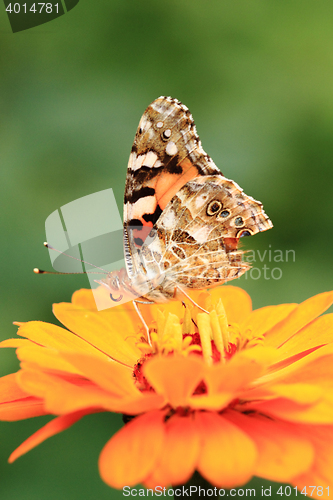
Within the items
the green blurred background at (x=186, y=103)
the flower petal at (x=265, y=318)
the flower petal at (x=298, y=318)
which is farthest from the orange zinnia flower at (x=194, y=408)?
the green blurred background at (x=186, y=103)

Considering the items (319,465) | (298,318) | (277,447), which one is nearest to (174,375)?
(277,447)

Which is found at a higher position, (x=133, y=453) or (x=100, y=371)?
(x=100, y=371)

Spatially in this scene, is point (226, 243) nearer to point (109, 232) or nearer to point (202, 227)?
point (202, 227)

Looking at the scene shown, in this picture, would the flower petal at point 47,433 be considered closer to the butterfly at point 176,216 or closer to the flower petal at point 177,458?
the flower petal at point 177,458

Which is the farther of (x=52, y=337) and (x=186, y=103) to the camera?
(x=186, y=103)

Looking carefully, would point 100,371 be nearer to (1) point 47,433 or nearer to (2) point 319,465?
(1) point 47,433

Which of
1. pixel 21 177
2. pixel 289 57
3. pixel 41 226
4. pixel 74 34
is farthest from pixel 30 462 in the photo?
pixel 289 57
